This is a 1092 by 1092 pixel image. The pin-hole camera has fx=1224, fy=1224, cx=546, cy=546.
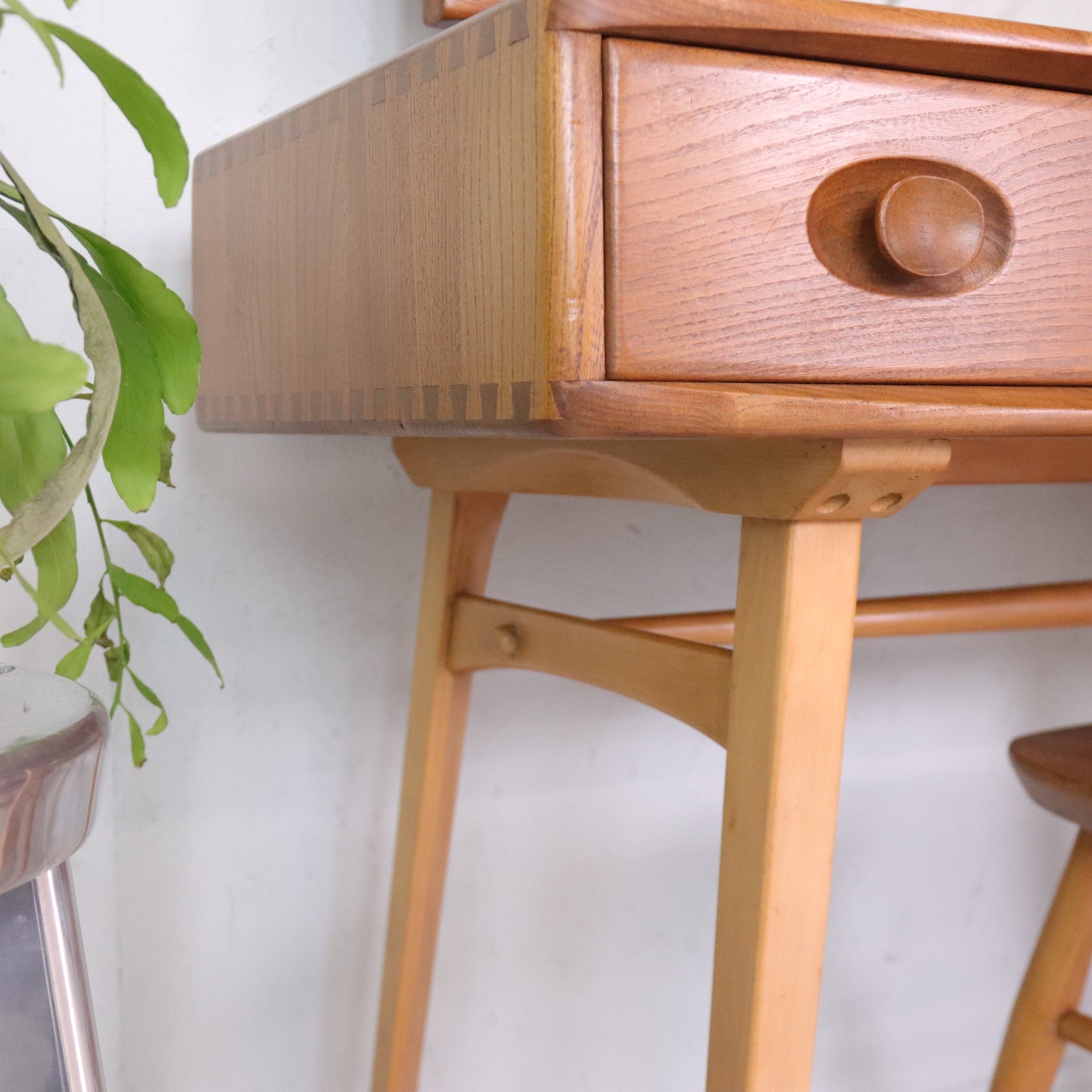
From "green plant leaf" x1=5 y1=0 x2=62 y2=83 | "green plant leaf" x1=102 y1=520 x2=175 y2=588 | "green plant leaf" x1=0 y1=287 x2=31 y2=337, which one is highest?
"green plant leaf" x1=5 y1=0 x2=62 y2=83

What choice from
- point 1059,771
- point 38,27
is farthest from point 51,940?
point 1059,771

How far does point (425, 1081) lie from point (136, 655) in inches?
17.4

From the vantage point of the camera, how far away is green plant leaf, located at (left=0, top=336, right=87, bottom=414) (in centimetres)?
25

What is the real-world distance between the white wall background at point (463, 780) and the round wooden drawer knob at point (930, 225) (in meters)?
0.56

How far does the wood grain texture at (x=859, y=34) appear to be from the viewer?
0.40 metres

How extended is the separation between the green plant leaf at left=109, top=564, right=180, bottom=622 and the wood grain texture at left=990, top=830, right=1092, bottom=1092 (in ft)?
2.15

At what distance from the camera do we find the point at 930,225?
46cm

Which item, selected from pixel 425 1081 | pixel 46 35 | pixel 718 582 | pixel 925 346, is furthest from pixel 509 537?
pixel 46 35

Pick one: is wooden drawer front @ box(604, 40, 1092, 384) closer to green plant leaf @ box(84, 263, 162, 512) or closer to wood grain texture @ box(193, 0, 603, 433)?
wood grain texture @ box(193, 0, 603, 433)

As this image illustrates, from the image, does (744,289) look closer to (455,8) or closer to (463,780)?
(455,8)

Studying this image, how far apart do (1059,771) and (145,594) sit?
1.78 feet

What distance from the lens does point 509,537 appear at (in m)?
1.00

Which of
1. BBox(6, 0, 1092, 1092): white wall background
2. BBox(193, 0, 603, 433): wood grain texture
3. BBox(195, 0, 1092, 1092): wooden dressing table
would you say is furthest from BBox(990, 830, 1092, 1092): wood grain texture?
BBox(193, 0, 603, 433): wood grain texture

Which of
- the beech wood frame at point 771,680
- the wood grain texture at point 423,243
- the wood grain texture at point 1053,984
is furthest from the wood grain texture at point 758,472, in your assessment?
the wood grain texture at point 1053,984
